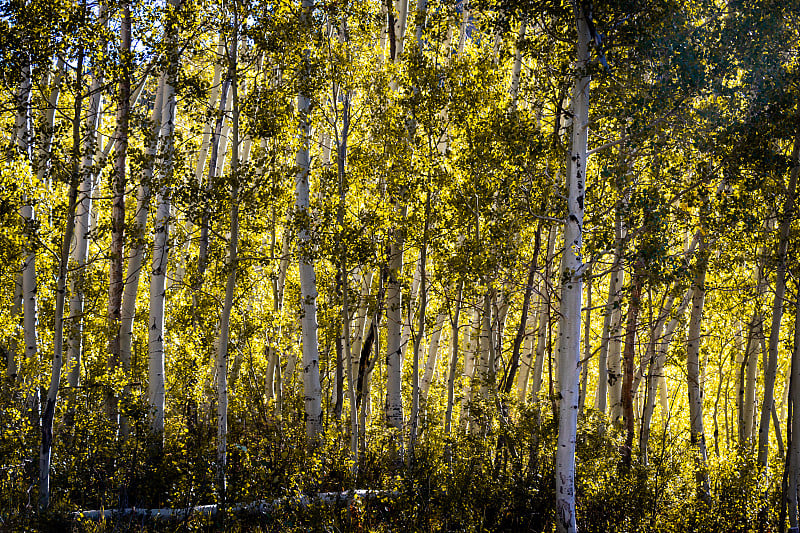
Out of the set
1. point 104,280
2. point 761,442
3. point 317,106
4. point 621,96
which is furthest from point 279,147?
point 761,442

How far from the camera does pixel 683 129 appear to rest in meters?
7.83

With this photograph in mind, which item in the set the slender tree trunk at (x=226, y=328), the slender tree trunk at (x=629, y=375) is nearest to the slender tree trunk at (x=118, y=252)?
the slender tree trunk at (x=226, y=328)

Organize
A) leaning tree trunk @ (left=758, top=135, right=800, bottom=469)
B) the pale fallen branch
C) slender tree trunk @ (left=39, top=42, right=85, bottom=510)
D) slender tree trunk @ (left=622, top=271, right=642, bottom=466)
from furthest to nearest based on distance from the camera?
slender tree trunk @ (left=622, top=271, right=642, bottom=466) → leaning tree trunk @ (left=758, top=135, right=800, bottom=469) → the pale fallen branch → slender tree trunk @ (left=39, top=42, right=85, bottom=510)

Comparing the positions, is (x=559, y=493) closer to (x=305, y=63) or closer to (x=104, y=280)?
(x=305, y=63)

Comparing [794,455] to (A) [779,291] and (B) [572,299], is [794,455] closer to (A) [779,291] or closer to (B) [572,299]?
(A) [779,291]

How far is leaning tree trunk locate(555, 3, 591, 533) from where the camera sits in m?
7.08

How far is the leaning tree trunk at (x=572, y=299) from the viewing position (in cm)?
708

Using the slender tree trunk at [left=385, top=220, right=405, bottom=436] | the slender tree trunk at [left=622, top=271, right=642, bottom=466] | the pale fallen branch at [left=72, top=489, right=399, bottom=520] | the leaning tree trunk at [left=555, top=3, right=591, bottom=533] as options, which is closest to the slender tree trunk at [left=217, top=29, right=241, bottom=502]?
the pale fallen branch at [left=72, top=489, right=399, bottom=520]

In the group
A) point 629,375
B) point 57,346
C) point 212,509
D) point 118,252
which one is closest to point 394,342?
point 212,509

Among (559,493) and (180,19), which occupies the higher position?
(180,19)

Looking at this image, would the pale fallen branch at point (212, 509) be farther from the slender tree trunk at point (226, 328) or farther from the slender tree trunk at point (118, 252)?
the slender tree trunk at point (118, 252)

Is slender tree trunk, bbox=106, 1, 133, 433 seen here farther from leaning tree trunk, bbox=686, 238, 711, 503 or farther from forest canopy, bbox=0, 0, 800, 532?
leaning tree trunk, bbox=686, 238, 711, 503

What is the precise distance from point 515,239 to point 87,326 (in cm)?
761

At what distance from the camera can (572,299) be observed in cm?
734
